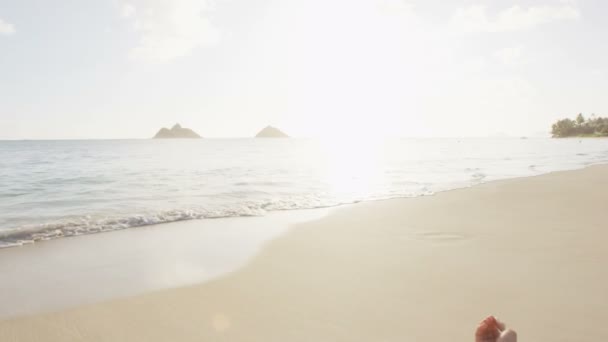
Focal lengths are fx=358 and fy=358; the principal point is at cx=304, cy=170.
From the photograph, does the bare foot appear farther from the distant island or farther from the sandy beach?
the distant island

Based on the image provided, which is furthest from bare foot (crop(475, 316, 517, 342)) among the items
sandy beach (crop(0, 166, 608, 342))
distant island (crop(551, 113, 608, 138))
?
distant island (crop(551, 113, 608, 138))

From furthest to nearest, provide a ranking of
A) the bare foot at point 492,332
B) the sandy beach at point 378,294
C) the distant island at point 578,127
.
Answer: the distant island at point 578,127 → the sandy beach at point 378,294 → the bare foot at point 492,332

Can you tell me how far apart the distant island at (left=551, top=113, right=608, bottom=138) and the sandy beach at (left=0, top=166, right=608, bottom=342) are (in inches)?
5749

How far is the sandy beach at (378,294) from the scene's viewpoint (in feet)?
10.8

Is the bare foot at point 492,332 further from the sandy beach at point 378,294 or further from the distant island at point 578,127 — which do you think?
the distant island at point 578,127

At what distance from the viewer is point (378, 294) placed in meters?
4.05

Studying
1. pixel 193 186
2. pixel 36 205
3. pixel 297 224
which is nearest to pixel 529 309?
pixel 297 224

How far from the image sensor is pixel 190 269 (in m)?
5.14

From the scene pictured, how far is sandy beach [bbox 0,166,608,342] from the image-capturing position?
130 inches

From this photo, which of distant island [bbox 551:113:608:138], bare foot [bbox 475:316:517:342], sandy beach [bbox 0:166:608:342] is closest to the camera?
bare foot [bbox 475:316:517:342]

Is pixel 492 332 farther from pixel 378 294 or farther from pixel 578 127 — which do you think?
pixel 578 127

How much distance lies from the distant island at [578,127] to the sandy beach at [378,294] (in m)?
146

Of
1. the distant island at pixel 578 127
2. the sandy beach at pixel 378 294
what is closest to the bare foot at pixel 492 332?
the sandy beach at pixel 378 294

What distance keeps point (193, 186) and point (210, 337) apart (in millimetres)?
13431
